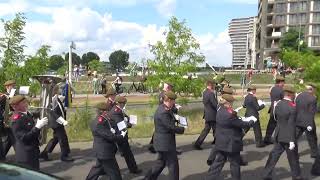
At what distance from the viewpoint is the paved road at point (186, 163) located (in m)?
10.4

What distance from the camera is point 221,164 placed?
29.8ft

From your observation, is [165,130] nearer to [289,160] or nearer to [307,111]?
[289,160]

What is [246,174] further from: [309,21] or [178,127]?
[309,21]

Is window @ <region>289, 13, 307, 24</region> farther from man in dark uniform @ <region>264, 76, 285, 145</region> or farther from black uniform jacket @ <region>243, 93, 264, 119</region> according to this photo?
black uniform jacket @ <region>243, 93, 264, 119</region>

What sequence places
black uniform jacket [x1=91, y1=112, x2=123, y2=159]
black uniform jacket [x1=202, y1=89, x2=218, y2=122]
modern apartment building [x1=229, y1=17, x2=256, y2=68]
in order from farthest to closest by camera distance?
1. modern apartment building [x1=229, y1=17, x2=256, y2=68]
2. black uniform jacket [x1=202, y1=89, x2=218, y2=122]
3. black uniform jacket [x1=91, y1=112, x2=123, y2=159]

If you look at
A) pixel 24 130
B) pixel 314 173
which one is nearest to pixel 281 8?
pixel 314 173

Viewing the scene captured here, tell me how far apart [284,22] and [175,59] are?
94493mm

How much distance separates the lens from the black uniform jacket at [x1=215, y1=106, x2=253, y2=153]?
8914 mm

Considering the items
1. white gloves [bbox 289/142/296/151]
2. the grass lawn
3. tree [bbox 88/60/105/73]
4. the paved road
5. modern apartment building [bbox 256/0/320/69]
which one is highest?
modern apartment building [bbox 256/0/320/69]

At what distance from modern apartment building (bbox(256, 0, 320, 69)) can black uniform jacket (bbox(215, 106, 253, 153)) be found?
319 feet

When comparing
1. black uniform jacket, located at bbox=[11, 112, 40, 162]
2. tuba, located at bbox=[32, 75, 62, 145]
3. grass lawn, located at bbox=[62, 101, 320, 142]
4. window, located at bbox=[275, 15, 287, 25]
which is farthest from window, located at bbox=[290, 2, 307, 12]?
black uniform jacket, located at bbox=[11, 112, 40, 162]

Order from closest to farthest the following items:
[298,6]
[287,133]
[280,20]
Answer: [287,133], [298,6], [280,20]

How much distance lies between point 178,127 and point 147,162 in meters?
2.70

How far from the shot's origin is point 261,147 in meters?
13.5
